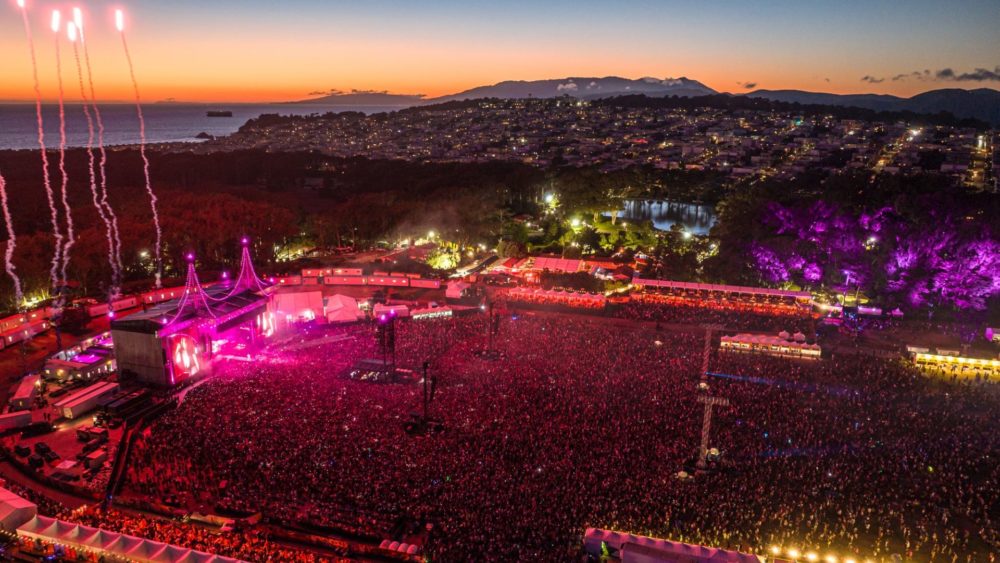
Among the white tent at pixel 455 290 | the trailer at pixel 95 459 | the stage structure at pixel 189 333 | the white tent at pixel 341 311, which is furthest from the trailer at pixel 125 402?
the white tent at pixel 455 290

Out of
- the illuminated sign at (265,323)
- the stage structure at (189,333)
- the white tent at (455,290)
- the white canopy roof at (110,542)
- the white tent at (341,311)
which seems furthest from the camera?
the white tent at (455,290)

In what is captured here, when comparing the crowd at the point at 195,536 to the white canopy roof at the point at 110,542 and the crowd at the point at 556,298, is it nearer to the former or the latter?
the white canopy roof at the point at 110,542

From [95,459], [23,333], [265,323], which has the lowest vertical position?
[95,459]

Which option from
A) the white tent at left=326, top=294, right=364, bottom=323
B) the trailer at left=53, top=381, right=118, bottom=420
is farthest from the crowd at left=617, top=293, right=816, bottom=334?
the trailer at left=53, top=381, right=118, bottom=420

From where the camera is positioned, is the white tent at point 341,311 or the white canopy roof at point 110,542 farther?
the white tent at point 341,311

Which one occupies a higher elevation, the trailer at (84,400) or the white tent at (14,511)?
the white tent at (14,511)

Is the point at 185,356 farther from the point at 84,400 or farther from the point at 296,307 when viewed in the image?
the point at 296,307

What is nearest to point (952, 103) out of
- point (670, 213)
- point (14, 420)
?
point (670, 213)
